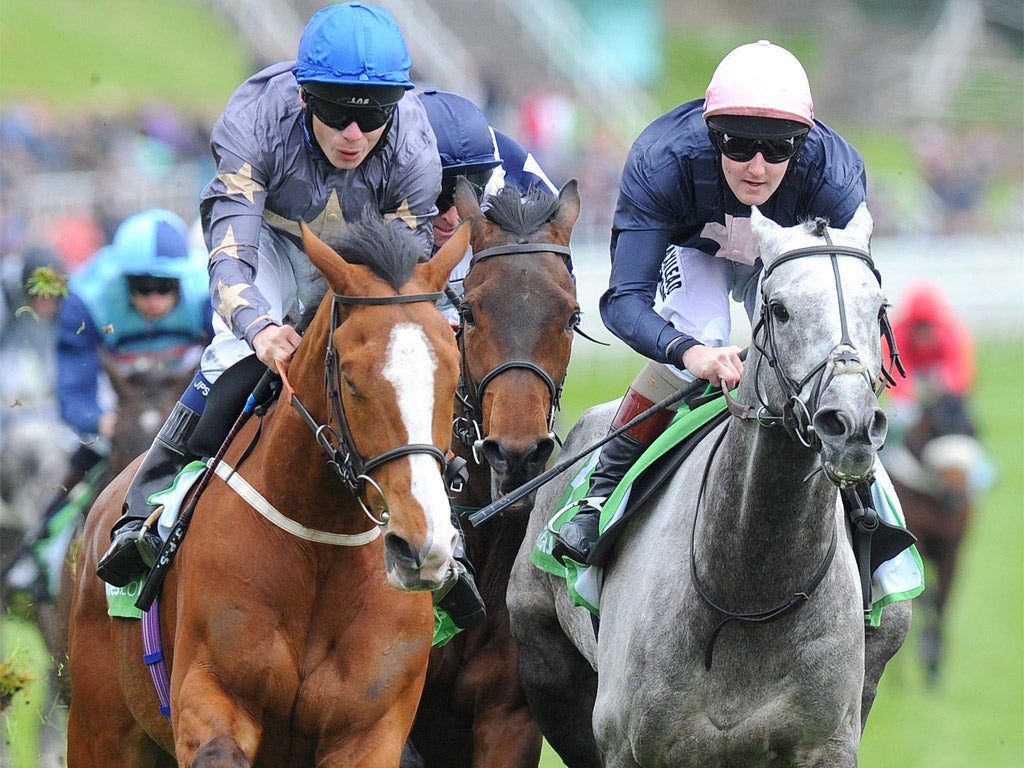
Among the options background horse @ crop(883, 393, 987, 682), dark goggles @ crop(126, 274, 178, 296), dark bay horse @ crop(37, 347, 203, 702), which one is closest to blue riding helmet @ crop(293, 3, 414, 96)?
dark bay horse @ crop(37, 347, 203, 702)

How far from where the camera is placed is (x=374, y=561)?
17.2ft

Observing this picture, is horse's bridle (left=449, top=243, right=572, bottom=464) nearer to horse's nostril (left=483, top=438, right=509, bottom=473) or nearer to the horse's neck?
horse's nostril (left=483, top=438, right=509, bottom=473)

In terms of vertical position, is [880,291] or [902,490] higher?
[880,291]

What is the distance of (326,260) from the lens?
15.7 feet

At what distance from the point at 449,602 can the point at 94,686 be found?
124cm

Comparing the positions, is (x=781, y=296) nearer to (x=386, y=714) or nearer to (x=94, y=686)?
(x=386, y=714)

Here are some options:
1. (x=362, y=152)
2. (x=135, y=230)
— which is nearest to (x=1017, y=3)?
(x=135, y=230)

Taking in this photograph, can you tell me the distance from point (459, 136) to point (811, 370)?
273 cm

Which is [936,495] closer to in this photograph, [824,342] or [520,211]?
[520,211]

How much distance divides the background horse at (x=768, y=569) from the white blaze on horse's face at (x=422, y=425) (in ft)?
2.95

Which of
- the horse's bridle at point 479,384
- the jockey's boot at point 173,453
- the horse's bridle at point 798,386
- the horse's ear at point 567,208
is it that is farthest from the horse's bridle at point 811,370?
the horse's ear at point 567,208

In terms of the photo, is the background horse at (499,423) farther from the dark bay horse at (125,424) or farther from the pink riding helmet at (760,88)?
the dark bay horse at (125,424)

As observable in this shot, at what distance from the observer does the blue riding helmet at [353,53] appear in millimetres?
5461

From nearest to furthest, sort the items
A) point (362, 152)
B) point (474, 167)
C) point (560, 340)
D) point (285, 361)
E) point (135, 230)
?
point (285, 361), point (362, 152), point (560, 340), point (474, 167), point (135, 230)
